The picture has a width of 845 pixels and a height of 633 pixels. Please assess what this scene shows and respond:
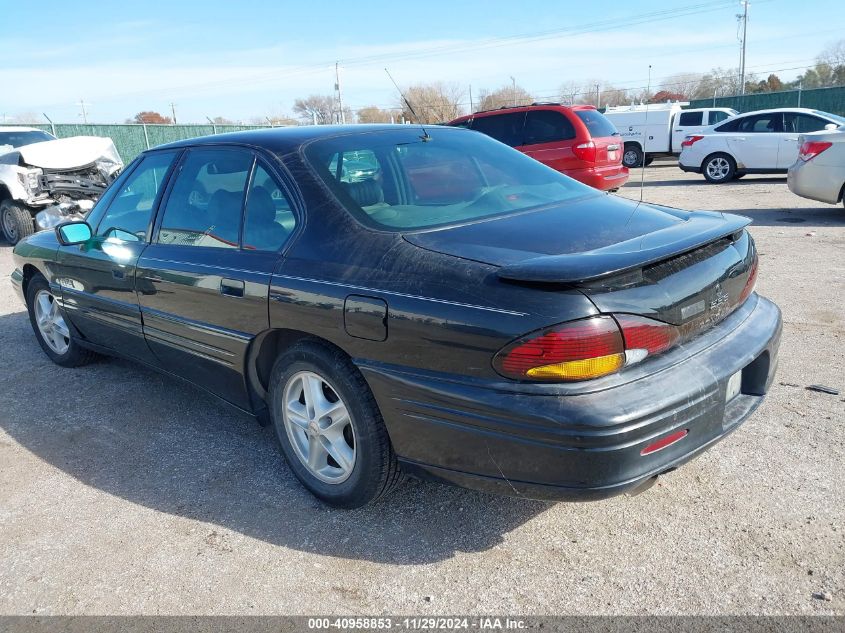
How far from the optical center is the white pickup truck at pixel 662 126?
2042 centimetres

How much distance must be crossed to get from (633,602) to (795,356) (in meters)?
2.80

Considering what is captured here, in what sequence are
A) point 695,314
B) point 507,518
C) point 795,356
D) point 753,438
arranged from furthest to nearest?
point 795,356, point 753,438, point 507,518, point 695,314

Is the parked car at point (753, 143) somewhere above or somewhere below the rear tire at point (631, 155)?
above

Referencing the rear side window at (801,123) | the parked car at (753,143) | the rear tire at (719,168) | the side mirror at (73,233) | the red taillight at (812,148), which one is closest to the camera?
the side mirror at (73,233)

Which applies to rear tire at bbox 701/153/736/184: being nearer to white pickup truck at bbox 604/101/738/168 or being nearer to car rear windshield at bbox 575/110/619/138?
white pickup truck at bbox 604/101/738/168

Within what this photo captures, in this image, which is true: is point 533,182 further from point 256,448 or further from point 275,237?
point 256,448

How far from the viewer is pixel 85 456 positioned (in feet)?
12.1

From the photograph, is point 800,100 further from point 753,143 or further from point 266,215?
point 266,215

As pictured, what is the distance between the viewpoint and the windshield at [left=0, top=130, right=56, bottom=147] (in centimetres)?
1308

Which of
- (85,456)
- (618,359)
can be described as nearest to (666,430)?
(618,359)

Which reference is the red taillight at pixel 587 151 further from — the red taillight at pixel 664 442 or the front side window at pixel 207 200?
the red taillight at pixel 664 442

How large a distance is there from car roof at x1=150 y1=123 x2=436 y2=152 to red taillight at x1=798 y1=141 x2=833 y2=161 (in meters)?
7.95

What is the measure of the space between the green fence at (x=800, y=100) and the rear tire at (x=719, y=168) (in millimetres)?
14593

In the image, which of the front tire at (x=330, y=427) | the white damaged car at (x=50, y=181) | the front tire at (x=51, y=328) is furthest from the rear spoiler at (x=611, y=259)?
the white damaged car at (x=50, y=181)
